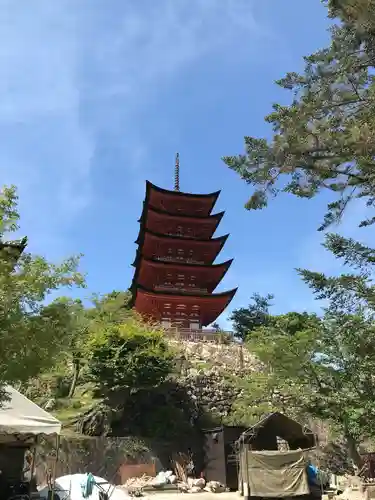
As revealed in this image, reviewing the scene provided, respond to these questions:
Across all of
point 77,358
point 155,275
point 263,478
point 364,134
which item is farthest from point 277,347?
point 155,275

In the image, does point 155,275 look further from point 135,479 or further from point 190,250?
point 135,479

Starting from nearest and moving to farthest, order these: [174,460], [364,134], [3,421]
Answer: [364,134] < [3,421] < [174,460]

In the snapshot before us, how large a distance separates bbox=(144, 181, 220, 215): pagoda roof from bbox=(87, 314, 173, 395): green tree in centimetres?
Answer: 1761

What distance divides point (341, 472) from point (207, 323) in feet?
50.7

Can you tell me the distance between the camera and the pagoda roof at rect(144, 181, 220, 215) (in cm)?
3700

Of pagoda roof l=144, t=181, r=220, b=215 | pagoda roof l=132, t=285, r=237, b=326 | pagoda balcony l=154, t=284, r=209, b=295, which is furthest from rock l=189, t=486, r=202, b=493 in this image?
pagoda roof l=144, t=181, r=220, b=215

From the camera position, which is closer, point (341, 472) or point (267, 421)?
point (267, 421)

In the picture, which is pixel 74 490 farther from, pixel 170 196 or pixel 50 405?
pixel 170 196

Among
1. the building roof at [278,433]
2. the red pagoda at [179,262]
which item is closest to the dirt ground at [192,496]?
the building roof at [278,433]

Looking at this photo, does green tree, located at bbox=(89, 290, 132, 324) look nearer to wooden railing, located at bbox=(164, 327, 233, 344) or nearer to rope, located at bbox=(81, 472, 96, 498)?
wooden railing, located at bbox=(164, 327, 233, 344)

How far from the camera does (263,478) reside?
12609mm

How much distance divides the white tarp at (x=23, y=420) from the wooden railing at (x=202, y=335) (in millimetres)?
18784

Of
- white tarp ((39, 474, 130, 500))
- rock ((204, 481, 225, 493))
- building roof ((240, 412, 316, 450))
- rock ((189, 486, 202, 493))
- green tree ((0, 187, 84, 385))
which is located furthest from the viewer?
rock ((204, 481, 225, 493))

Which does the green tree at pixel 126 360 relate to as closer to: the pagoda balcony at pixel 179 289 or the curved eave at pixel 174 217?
the pagoda balcony at pixel 179 289
